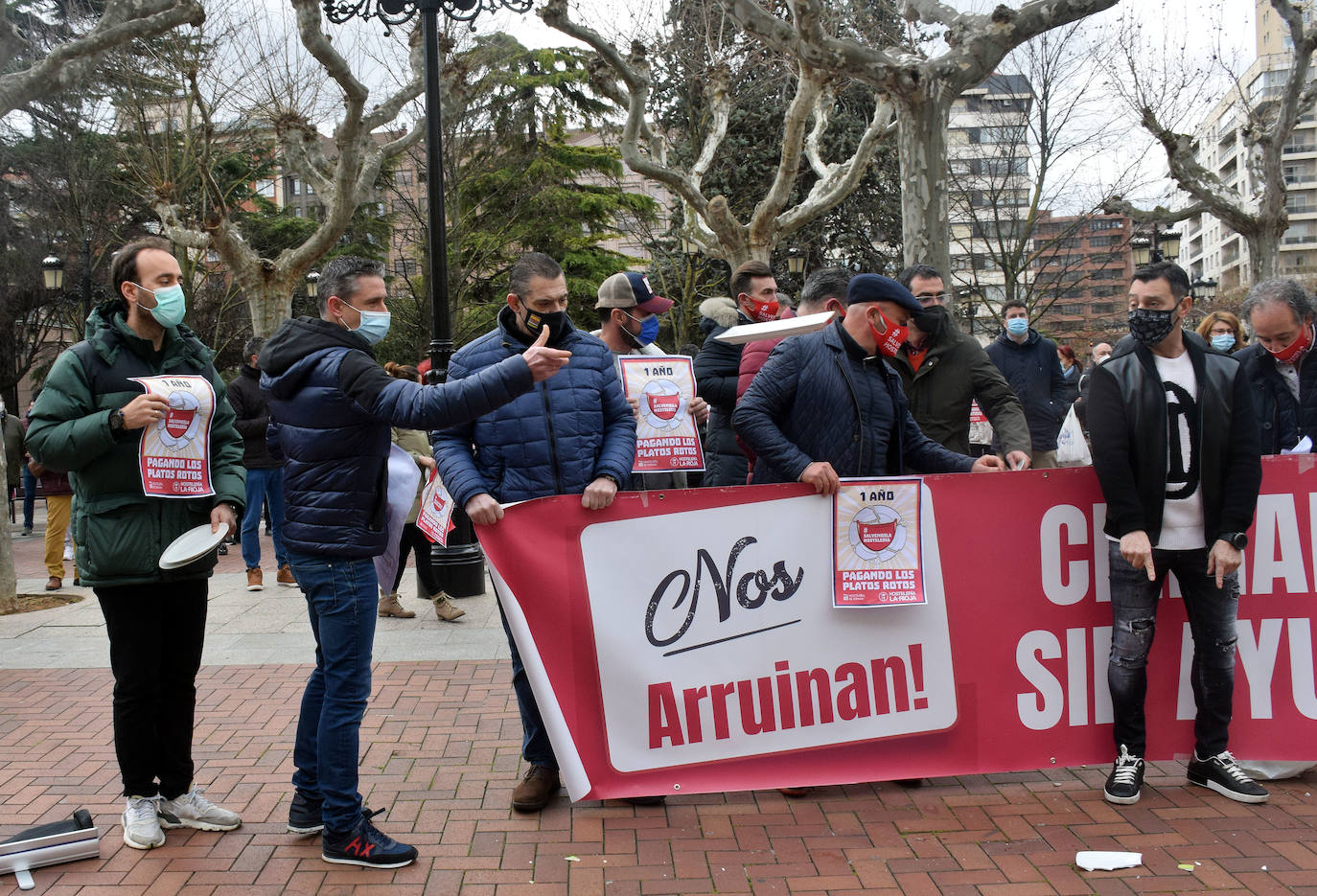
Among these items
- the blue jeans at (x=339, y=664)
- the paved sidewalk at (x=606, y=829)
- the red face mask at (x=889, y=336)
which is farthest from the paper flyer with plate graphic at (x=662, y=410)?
the blue jeans at (x=339, y=664)

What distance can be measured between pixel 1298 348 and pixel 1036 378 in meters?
3.61

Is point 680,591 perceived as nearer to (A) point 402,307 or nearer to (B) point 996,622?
(B) point 996,622

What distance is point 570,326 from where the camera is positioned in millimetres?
4109

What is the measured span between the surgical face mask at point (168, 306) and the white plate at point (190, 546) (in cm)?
73

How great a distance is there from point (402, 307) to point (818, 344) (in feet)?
93.6

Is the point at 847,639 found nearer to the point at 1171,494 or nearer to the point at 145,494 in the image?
the point at 1171,494

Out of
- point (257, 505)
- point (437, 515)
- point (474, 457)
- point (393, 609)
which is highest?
point (474, 457)

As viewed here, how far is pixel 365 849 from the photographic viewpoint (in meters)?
3.57

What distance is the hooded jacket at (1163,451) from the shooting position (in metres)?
3.97

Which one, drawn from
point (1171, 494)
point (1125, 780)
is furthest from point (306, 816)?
point (1171, 494)

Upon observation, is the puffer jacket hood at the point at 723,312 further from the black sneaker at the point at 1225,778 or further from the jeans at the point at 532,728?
the black sneaker at the point at 1225,778

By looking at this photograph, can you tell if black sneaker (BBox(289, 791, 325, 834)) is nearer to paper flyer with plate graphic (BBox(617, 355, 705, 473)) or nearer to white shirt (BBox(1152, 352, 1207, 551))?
paper flyer with plate graphic (BBox(617, 355, 705, 473))

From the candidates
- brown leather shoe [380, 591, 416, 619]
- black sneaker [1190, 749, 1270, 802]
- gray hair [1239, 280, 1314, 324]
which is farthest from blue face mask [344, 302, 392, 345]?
brown leather shoe [380, 591, 416, 619]

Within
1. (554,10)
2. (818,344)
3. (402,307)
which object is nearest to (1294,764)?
(818,344)
